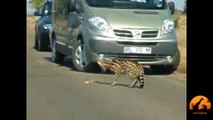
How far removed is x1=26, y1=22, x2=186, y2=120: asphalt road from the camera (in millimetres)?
9352

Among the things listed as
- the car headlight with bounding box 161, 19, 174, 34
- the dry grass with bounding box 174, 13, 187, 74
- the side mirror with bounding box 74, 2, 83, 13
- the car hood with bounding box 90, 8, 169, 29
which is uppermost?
the side mirror with bounding box 74, 2, 83, 13

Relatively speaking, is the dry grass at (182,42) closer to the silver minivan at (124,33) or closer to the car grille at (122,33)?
the silver minivan at (124,33)

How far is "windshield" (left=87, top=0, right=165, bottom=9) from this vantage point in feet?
48.1

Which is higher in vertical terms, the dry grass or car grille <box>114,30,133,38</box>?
car grille <box>114,30,133,38</box>

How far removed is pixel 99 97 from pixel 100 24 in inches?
136

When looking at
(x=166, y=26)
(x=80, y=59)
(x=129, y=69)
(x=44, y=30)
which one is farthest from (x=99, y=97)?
(x=44, y=30)

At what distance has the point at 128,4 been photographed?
1476cm

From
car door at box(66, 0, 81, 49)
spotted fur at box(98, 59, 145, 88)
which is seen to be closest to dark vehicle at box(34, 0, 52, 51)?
car door at box(66, 0, 81, 49)

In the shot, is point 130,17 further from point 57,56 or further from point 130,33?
point 57,56

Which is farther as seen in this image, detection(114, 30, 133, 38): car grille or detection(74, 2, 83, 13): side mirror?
detection(74, 2, 83, 13): side mirror

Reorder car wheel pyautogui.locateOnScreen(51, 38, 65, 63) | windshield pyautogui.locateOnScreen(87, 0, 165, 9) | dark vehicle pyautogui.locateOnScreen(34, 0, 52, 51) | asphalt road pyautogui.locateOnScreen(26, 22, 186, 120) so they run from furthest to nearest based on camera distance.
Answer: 1. dark vehicle pyautogui.locateOnScreen(34, 0, 52, 51)
2. car wheel pyautogui.locateOnScreen(51, 38, 65, 63)
3. windshield pyautogui.locateOnScreen(87, 0, 165, 9)
4. asphalt road pyautogui.locateOnScreen(26, 22, 186, 120)

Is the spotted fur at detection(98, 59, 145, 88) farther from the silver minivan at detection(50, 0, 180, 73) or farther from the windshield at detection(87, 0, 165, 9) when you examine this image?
the windshield at detection(87, 0, 165, 9)

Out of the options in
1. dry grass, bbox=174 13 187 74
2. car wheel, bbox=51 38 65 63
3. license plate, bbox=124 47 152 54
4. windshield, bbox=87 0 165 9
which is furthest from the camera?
car wheel, bbox=51 38 65 63
